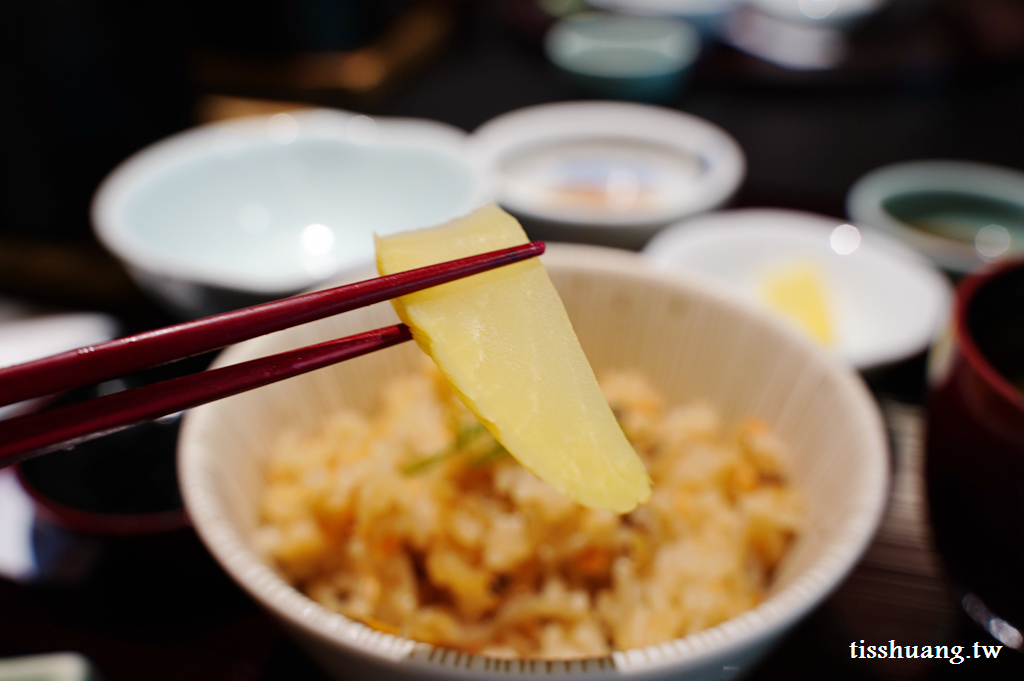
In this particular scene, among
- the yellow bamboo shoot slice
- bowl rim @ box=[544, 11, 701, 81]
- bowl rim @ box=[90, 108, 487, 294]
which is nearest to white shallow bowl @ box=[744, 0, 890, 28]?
bowl rim @ box=[544, 11, 701, 81]

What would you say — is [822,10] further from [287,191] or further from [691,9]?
[287,191]

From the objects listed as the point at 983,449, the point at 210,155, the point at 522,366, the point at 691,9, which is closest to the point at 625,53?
the point at 691,9

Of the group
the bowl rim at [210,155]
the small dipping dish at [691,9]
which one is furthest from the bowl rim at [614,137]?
the small dipping dish at [691,9]

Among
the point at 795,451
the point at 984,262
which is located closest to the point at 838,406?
the point at 795,451

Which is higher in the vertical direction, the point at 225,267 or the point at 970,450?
the point at 970,450

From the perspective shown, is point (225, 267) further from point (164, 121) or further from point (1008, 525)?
point (1008, 525)

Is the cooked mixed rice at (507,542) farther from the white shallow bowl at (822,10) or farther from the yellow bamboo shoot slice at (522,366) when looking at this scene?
the white shallow bowl at (822,10)
